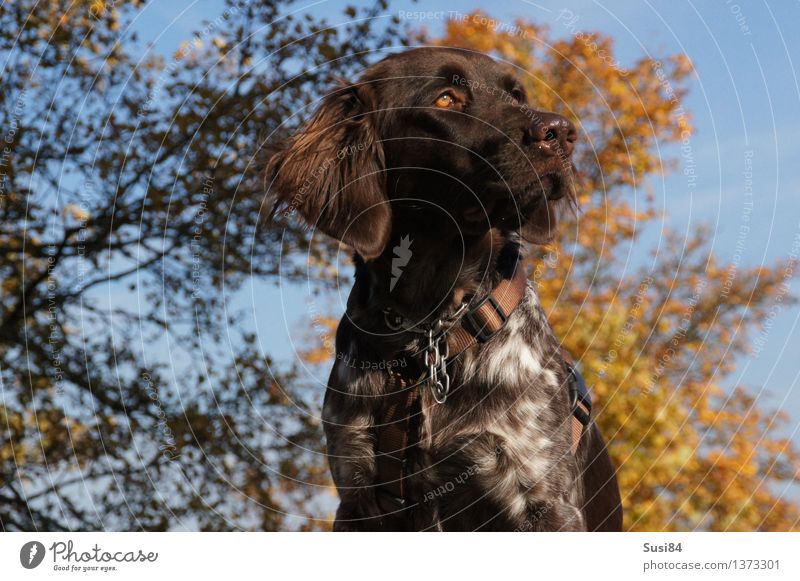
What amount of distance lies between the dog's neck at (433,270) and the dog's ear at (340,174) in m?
0.20

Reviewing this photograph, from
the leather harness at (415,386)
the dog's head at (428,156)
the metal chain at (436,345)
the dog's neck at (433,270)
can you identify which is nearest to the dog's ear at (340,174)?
the dog's head at (428,156)

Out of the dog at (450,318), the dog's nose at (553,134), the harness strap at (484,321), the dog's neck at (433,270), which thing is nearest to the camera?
the dog's nose at (553,134)

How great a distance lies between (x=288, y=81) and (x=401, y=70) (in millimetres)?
2916

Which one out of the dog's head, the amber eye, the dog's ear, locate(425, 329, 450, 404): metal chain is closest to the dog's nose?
the dog's head

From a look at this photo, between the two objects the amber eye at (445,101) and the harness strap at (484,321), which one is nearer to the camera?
the harness strap at (484,321)

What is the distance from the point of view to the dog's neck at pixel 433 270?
4.80 metres

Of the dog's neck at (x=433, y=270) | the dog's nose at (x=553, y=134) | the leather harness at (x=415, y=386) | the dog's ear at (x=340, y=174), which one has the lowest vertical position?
the leather harness at (x=415, y=386)

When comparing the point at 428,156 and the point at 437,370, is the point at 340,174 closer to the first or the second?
the point at 428,156

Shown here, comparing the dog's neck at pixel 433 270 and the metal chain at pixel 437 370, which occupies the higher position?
the dog's neck at pixel 433 270

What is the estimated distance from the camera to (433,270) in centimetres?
482

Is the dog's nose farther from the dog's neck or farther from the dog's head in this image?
the dog's neck

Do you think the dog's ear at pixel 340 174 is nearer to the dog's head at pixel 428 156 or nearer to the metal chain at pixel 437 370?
the dog's head at pixel 428 156

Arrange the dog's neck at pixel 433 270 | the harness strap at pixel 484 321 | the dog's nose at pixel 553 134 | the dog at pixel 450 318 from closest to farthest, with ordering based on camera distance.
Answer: the dog's nose at pixel 553 134
the dog at pixel 450 318
the harness strap at pixel 484 321
the dog's neck at pixel 433 270

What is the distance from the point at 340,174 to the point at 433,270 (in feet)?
2.53
